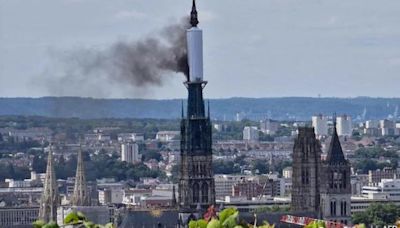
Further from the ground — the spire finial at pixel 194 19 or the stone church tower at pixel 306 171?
the spire finial at pixel 194 19

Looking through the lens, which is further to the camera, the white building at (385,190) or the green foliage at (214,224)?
the white building at (385,190)

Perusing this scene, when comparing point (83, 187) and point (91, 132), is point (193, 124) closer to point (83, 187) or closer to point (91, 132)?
point (83, 187)

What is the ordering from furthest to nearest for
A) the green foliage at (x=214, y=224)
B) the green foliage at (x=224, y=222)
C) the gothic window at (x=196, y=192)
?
the gothic window at (x=196, y=192), the green foliage at (x=224, y=222), the green foliage at (x=214, y=224)

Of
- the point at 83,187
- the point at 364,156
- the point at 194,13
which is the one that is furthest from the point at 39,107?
the point at 194,13

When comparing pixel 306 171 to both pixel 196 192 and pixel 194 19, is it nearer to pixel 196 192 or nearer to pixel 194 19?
pixel 196 192

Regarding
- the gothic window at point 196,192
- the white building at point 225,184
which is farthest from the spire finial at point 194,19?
the white building at point 225,184

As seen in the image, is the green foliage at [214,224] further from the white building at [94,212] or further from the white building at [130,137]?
the white building at [130,137]

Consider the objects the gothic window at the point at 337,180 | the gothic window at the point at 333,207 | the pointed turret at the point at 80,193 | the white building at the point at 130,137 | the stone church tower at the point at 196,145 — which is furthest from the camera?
the white building at the point at 130,137
